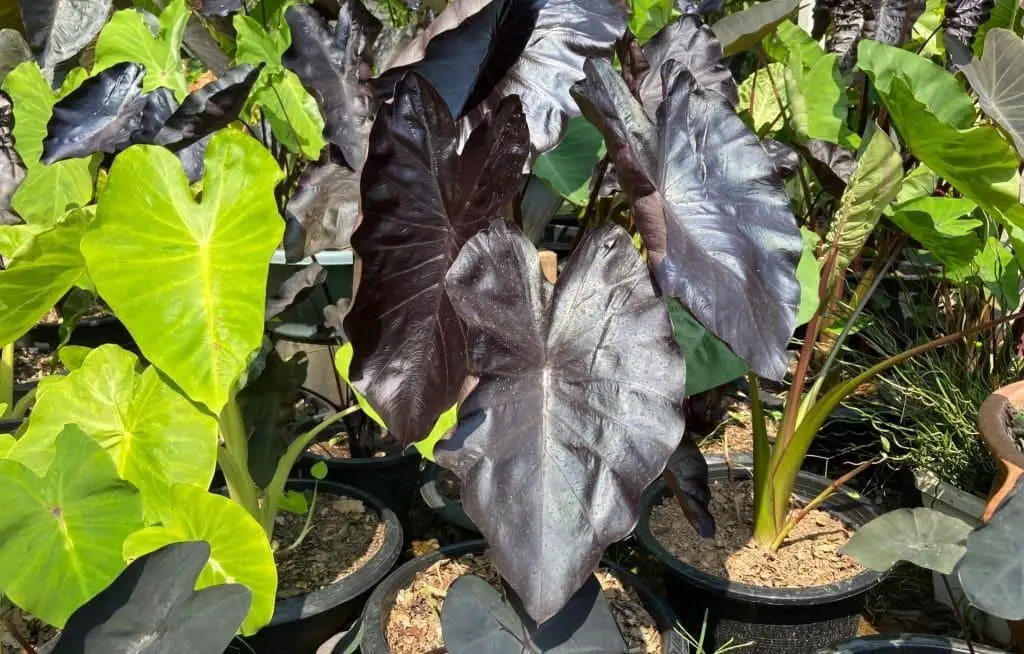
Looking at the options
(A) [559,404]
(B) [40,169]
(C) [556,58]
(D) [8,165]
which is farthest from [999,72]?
(D) [8,165]

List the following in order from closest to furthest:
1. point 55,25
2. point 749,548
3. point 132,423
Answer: point 132,423 → point 749,548 → point 55,25

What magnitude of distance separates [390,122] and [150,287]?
1.10 ft

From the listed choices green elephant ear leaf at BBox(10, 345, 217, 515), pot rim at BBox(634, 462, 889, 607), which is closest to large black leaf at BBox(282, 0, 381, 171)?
green elephant ear leaf at BBox(10, 345, 217, 515)

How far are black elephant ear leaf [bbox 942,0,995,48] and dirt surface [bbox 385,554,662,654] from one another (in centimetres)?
Result: 146

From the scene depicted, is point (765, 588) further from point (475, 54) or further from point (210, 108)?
point (210, 108)

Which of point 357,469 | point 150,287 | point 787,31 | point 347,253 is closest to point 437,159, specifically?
point 150,287

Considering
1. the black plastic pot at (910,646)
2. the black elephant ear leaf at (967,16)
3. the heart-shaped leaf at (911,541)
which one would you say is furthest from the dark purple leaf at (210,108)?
the black elephant ear leaf at (967,16)

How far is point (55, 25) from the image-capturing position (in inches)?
84.3

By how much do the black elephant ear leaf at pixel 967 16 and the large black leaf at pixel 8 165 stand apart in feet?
6.91

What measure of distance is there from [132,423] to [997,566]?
3.29ft

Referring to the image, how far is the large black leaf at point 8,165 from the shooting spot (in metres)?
1.97

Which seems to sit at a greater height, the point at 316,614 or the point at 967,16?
the point at 967,16

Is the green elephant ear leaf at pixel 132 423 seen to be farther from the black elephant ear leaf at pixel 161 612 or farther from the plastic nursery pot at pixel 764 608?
the plastic nursery pot at pixel 764 608

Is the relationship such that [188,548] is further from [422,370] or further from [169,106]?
[169,106]
